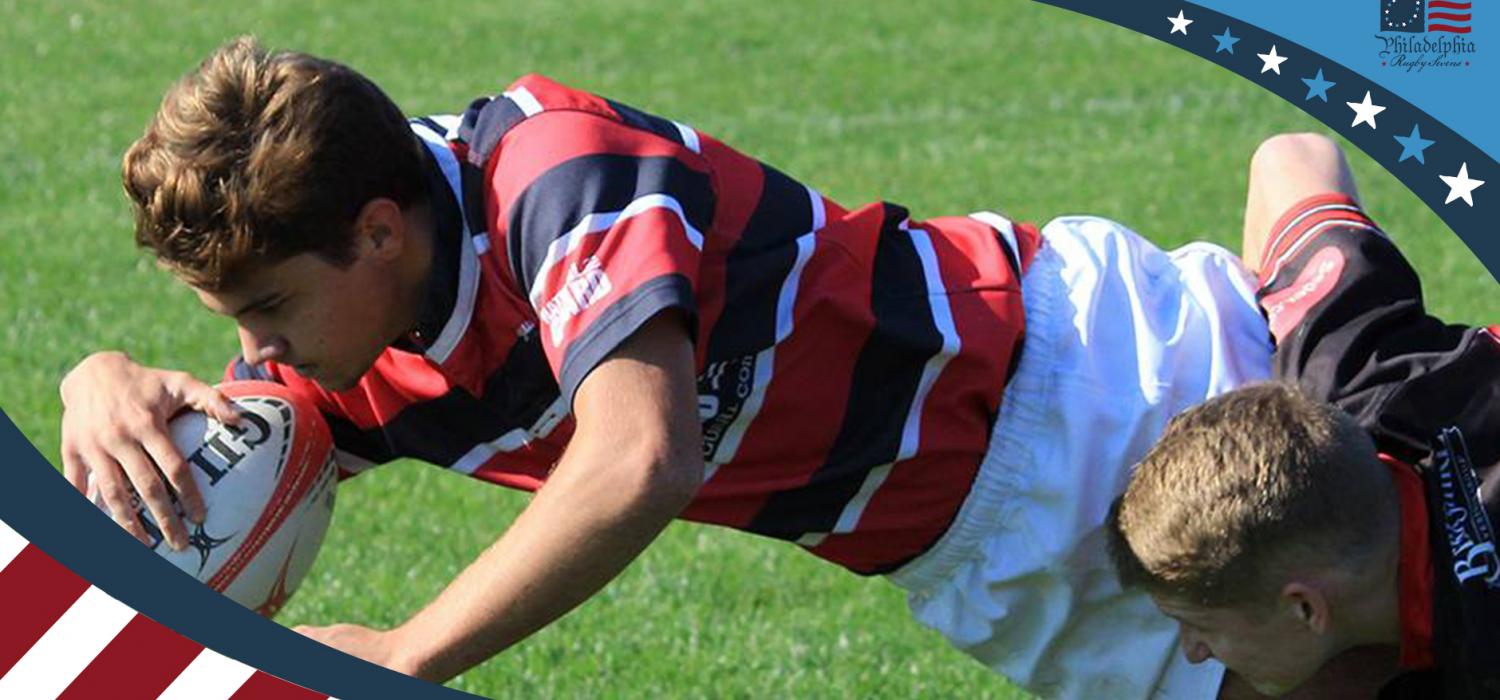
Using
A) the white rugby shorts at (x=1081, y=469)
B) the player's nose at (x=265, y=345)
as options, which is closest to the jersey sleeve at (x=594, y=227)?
the player's nose at (x=265, y=345)

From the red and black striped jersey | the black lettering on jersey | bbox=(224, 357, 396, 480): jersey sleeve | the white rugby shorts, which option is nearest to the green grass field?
bbox=(224, 357, 396, 480): jersey sleeve

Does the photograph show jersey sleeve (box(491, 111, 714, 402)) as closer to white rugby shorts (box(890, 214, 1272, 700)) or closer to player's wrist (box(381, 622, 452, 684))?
player's wrist (box(381, 622, 452, 684))

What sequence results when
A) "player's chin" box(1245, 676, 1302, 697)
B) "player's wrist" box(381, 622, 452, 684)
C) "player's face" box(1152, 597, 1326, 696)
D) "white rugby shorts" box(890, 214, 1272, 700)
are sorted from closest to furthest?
"player's wrist" box(381, 622, 452, 684) → "player's face" box(1152, 597, 1326, 696) → "player's chin" box(1245, 676, 1302, 697) → "white rugby shorts" box(890, 214, 1272, 700)

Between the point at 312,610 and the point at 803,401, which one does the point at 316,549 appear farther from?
the point at 312,610

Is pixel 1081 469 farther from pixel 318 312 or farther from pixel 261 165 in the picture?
pixel 261 165

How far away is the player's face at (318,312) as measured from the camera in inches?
155

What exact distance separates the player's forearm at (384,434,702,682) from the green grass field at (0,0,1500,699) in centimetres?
179

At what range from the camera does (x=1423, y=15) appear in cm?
556

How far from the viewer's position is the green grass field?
19.6 feet

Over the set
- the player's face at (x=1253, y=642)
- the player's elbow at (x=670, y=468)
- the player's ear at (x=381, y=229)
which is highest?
the player's ear at (x=381, y=229)

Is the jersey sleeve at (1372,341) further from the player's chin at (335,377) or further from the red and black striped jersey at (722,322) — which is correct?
the player's chin at (335,377)

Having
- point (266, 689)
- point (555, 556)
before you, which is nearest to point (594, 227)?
point (555, 556)

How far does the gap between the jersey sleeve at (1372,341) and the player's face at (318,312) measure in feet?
5.00

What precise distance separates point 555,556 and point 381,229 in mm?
617
